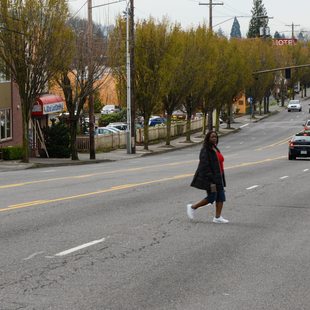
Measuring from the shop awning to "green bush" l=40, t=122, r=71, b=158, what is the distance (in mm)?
1144

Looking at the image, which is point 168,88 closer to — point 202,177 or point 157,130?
point 157,130

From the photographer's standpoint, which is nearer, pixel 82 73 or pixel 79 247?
pixel 79 247

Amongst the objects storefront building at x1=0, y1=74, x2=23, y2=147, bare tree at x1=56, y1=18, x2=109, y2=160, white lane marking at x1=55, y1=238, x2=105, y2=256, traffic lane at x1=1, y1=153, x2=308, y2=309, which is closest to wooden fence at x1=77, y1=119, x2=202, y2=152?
storefront building at x1=0, y1=74, x2=23, y2=147

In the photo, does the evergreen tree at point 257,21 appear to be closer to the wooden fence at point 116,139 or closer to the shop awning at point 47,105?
the wooden fence at point 116,139

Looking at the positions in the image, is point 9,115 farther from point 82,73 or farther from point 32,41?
point 32,41

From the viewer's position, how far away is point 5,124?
4006 centimetres

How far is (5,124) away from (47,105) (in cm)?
310

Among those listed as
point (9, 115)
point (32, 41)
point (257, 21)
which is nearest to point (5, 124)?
point (9, 115)

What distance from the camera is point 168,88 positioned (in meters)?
53.3

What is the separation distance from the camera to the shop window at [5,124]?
130ft

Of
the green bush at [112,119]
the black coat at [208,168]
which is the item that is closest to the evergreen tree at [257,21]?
the green bush at [112,119]

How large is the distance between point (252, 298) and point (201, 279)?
1028mm

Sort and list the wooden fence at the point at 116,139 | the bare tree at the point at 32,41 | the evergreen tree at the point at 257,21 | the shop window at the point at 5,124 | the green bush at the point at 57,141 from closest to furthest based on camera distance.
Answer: the bare tree at the point at 32,41 < the shop window at the point at 5,124 < the green bush at the point at 57,141 < the wooden fence at the point at 116,139 < the evergreen tree at the point at 257,21

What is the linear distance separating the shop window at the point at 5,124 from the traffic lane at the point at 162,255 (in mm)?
25147
